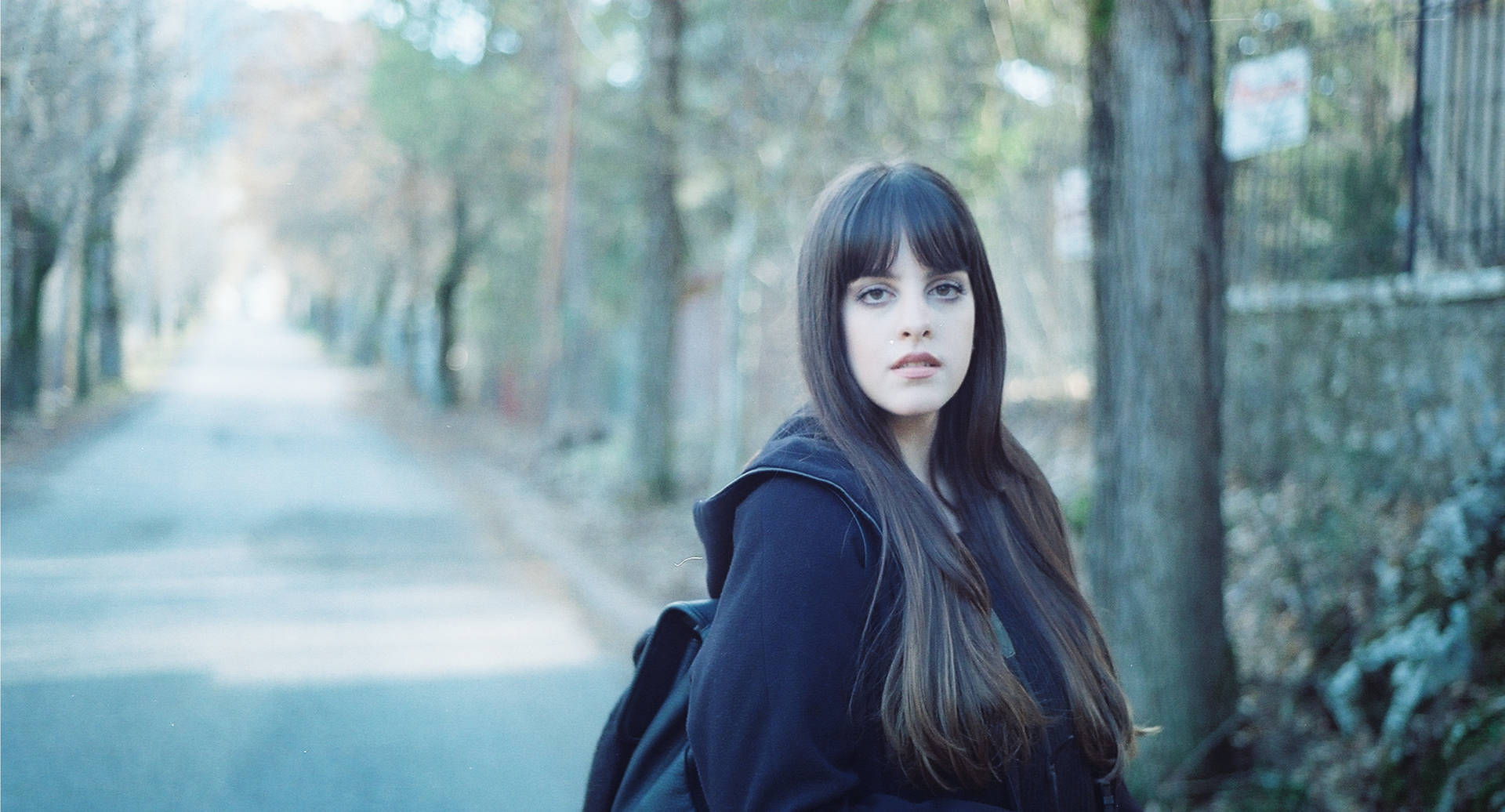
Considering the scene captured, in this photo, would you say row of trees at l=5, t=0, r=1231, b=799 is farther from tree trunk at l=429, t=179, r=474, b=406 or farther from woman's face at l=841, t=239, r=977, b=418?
woman's face at l=841, t=239, r=977, b=418

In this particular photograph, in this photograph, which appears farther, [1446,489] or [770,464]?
[1446,489]

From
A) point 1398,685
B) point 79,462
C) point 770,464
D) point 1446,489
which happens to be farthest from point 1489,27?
point 79,462

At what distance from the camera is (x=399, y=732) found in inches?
217

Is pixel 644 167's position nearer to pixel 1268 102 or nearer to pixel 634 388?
pixel 634 388

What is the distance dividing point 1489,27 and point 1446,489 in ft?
7.75

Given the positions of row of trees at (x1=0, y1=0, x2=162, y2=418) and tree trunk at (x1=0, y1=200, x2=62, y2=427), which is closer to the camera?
row of trees at (x1=0, y1=0, x2=162, y2=418)

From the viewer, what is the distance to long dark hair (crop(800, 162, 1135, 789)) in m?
1.74

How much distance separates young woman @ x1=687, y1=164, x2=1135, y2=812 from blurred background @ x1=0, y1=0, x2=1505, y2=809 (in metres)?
0.27

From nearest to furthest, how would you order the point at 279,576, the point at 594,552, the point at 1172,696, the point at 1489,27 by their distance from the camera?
the point at 1172,696, the point at 1489,27, the point at 279,576, the point at 594,552

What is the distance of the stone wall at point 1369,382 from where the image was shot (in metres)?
6.21

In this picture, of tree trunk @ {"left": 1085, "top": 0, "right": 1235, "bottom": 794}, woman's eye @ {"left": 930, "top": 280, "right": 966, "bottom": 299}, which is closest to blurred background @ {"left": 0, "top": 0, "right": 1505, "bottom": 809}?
tree trunk @ {"left": 1085, "top": 0, "right": 1235, "bottom": 794}

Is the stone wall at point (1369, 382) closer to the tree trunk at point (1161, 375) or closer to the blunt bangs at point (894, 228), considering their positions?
the tree trunk at point (1161, 375)

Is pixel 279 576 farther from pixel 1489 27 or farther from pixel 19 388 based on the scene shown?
pixel 1489 27

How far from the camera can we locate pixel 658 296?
13.2 m
